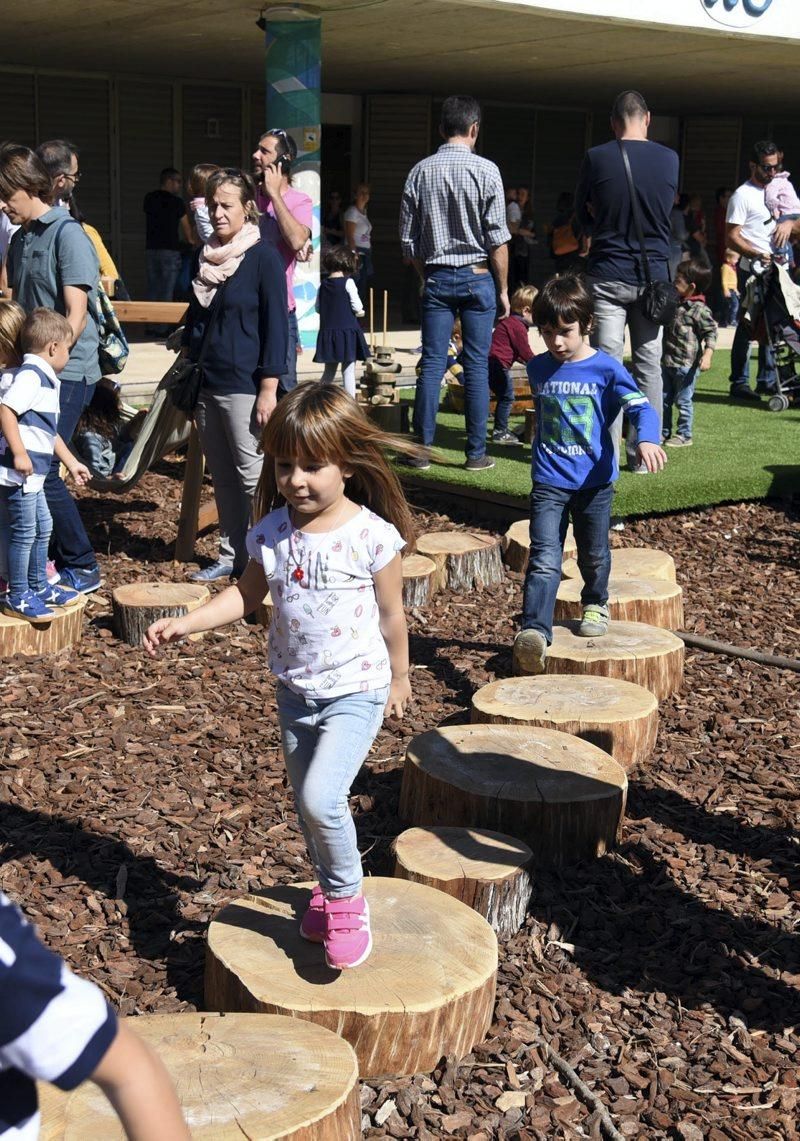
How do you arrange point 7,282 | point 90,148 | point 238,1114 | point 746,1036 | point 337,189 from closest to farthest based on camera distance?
point 238,1114 → point 746,1036 → point 7,282 → point 90,148 → point 337,189

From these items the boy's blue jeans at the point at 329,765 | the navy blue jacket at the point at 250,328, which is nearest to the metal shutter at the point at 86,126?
the navy blue jacket at the point at 250,328

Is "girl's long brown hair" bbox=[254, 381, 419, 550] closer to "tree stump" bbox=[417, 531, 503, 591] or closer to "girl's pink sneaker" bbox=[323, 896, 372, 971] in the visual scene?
"girl's pink sneaker" bbox=[323, 896, 372, 971]

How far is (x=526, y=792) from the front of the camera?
4.16 m

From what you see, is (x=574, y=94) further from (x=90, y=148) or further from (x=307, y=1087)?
(x=307, y=1087)

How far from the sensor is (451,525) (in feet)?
27.5

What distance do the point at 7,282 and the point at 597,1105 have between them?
203 inches

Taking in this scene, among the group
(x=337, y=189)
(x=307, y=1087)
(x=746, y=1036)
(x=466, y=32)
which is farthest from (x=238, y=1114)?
(x=337, y=189)

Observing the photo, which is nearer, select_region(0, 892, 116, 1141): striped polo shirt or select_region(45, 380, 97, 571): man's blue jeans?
select_region(0, 892, 116, 1141): striped polo shirt

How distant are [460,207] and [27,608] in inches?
160

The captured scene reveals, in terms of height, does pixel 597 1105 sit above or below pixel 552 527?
below

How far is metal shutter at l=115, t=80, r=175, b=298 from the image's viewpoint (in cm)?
1941

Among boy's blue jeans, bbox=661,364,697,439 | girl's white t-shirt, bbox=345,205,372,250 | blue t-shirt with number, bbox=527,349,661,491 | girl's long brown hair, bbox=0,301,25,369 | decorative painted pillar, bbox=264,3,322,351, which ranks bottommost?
boy's blue jeans, bbox=661,364,697,439

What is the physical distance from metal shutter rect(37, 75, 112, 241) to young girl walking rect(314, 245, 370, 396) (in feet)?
30.3

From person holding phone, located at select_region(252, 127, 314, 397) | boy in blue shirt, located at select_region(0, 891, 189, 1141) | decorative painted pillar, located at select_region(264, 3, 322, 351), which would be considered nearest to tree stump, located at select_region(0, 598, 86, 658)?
person holding phone, located at select_region(252, 127, 314, 397)
